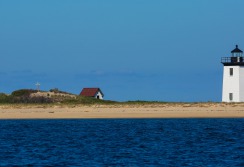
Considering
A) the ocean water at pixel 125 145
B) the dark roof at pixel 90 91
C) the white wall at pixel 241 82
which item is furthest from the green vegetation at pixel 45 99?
the ocean water at pixel 125 145

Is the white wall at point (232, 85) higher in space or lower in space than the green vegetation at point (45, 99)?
higher

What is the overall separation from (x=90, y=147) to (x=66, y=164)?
7.65 m

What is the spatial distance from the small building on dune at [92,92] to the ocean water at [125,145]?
22822 millimetres

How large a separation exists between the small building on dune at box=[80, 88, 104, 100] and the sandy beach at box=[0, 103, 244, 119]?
14.1 metres

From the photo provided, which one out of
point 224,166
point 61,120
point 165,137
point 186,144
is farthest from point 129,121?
point 224,166

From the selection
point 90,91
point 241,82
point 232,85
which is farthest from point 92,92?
point 241,82

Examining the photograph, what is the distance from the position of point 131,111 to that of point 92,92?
17.5 metres

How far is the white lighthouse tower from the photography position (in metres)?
66.4

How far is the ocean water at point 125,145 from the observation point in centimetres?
2909

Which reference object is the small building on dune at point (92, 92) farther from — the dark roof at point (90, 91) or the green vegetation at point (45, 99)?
the green vegetation at point (45, 99)

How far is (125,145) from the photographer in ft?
120

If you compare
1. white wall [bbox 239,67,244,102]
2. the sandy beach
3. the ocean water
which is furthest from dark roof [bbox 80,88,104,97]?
the ocean water

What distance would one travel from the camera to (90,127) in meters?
52.3

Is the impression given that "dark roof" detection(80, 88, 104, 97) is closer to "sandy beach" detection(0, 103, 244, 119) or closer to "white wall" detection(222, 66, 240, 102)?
"sandy beach" detection(0, 103, 244, 119)
